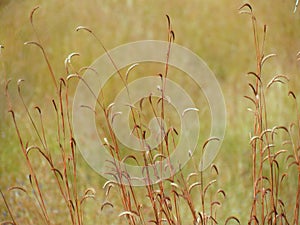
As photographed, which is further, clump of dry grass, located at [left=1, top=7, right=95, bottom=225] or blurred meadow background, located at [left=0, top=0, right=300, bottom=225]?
blurred meadow background, located at [left=0, top=0, right=300, bottom=225]

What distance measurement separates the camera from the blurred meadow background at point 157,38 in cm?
262

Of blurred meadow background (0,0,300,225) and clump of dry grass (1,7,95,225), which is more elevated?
blurred meadow background (0,0,300,225)

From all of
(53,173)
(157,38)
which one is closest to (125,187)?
(53,173)

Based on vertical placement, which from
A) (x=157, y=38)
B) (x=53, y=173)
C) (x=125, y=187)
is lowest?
(x=125, y=187)

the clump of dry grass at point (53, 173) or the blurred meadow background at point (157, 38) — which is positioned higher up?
the blurred meadow background at point (157, 38)

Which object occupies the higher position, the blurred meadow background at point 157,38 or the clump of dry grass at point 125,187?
the blurred meadow background at point 157,38

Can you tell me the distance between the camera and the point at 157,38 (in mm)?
2904

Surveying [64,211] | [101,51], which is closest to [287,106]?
[101,51]

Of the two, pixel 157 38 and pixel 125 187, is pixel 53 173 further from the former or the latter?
pixel 157 38

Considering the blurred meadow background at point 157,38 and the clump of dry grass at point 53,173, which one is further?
the blurred meadow background at point 157,38

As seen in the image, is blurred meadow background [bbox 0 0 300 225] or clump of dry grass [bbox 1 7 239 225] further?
blurred meadow background [bbox 0 0 300 225]

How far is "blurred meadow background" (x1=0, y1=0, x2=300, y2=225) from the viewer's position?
2621 mm

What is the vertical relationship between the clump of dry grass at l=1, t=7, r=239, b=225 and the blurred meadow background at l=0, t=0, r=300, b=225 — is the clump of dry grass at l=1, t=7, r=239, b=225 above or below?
below

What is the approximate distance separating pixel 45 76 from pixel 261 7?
38.9 inches
